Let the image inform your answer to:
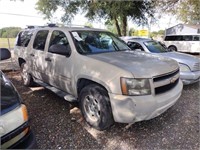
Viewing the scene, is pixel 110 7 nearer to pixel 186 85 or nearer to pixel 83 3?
pixel 83 3

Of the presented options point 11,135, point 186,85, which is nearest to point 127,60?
point 11,135

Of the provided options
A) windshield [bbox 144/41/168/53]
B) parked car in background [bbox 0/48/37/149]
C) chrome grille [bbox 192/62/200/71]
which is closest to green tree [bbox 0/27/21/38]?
windshield [bbox 144/41/168/53]

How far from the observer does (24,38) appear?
231 inches

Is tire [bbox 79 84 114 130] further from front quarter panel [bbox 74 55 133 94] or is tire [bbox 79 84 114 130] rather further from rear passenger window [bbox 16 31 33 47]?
rear passenger window [bbox 16 31 33 47]

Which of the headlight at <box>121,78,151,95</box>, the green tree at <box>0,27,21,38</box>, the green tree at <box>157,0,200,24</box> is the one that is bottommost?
the headlight at <box>121,78,151,95</box>

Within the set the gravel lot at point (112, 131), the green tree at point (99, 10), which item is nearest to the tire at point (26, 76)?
the gravel lot at point (112, 131)

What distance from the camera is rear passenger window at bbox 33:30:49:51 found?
4.78 meters

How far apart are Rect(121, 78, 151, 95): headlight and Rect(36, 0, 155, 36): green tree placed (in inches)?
449

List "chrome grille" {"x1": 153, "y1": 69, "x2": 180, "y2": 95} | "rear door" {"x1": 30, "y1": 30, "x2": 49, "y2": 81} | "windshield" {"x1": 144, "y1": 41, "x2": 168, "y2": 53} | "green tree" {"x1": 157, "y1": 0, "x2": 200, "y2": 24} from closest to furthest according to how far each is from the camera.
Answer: "chrome grille" {"x1": 153, "y1": 69, "x2": 180, "y2": 95}
"rear door" {"x1": 30, "y1": 30, "x2": 49, "y2": 81}
"windshield" {"x1": 144, "y1": 41, "x2": 168, "y2": 53}
"green tree" {"x1": 157, "y1": 0, "x2": 200, "y2": 24}

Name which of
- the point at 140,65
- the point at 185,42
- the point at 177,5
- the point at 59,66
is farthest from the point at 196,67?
the point at 185,42

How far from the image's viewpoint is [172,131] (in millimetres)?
3504

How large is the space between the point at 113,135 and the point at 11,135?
1878 mm

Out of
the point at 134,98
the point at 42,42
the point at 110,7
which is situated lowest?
the point at 134,98

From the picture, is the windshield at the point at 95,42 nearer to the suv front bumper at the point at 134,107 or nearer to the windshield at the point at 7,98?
the suv front bumper at the point at 134,107
